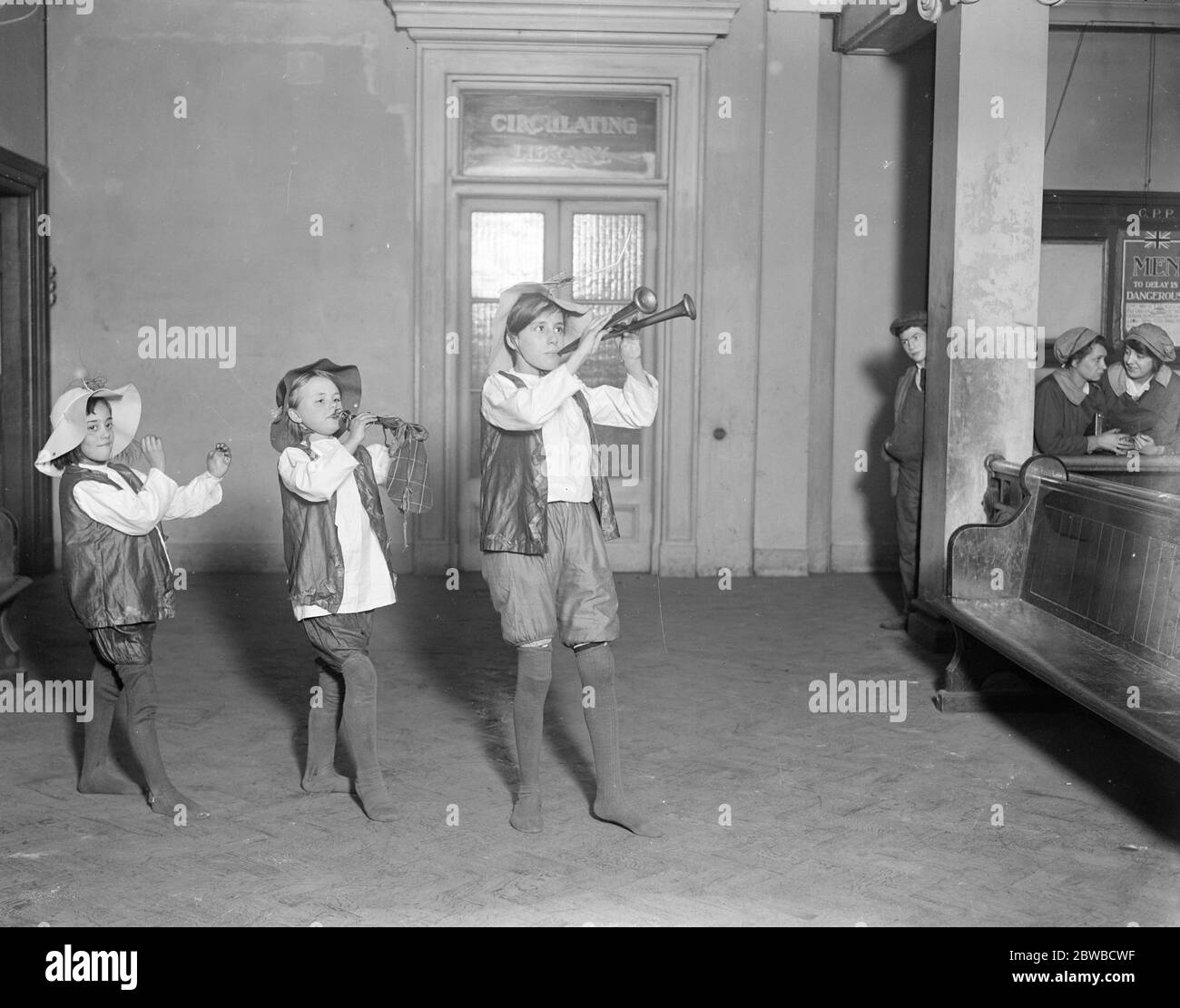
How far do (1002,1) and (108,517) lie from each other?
5.12 m

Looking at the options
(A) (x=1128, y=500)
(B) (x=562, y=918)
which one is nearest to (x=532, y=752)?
(B) (x=562, y=918)

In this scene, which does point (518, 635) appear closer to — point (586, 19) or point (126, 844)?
point (126, 844)

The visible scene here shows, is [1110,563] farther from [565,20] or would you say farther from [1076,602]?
[565,20]

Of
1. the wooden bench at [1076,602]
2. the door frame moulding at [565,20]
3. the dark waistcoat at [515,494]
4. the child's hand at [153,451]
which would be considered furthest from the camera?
the door frame moulding at [565,20]

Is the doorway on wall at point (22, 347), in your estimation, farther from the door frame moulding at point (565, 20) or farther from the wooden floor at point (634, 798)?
the door frame moulding at point (565, 20)

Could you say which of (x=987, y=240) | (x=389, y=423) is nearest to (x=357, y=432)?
(x=389, y=423)

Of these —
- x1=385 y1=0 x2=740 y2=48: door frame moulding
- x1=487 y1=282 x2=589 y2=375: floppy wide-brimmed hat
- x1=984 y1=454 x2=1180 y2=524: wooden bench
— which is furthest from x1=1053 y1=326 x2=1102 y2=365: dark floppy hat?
x1=487 y1=282 x2=589 y2=375: floppy wide-brimmed hat

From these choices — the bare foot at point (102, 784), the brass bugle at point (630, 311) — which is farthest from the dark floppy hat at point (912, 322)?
the bare foot at point (102, 784)

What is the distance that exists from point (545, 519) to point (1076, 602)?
2653mm

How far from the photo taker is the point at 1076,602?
5.72m

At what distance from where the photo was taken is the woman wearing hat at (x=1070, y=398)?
7.24m

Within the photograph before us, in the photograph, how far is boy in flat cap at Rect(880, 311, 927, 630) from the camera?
7801 millimetres

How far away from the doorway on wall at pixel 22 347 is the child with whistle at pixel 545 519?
5892 mm

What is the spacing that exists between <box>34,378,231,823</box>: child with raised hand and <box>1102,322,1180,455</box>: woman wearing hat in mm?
5149
